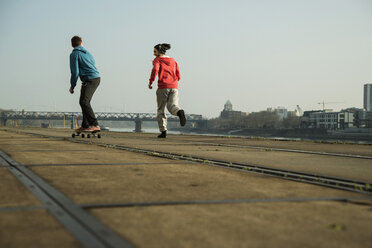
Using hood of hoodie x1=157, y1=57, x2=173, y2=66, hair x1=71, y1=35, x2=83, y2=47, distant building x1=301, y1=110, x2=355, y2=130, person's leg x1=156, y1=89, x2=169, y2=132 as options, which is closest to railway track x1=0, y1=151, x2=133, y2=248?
hair x1=71, y1=35, x2=83, y2=47

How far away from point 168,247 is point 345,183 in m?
2.37

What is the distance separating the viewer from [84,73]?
36.7 ft

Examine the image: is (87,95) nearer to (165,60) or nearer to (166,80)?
(166,80)

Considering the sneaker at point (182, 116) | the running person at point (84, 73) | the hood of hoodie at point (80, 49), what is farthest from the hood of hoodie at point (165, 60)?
the hood of hoodie at point (80, 49)

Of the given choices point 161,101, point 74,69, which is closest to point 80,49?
point 74,69

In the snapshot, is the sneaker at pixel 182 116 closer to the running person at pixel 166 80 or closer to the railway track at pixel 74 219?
the running person at pixel 166 80

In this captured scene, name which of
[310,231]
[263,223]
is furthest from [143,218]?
[310,231]

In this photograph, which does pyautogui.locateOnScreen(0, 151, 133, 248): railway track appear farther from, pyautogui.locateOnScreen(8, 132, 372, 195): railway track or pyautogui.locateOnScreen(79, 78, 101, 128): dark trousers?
pyautogui.locateOnScreen(79, 78, 101, 128): dark trousers

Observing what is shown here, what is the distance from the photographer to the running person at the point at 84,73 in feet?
35.7

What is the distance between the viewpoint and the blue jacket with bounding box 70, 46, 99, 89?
1082 centimetres

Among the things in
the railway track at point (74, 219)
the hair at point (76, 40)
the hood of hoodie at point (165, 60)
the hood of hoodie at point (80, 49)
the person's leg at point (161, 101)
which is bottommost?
the railway track at point (74, 219)

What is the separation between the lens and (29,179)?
366 cm

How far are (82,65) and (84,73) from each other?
0.69 feet

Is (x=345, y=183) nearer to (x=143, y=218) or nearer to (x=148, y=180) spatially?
(x=148, y=180)
